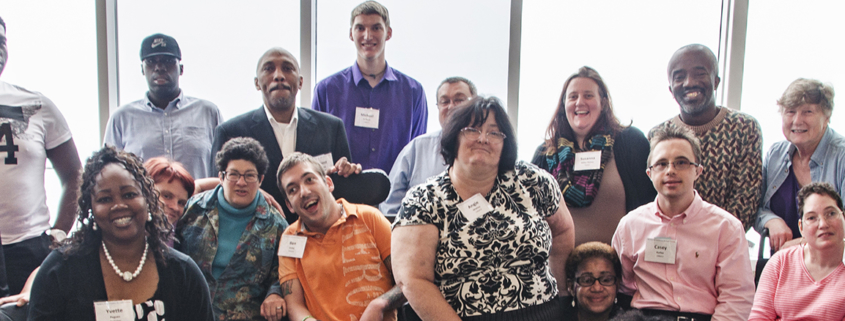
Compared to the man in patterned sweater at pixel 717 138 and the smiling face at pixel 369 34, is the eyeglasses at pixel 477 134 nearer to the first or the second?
the man in patterned sweater at pixel 717 138

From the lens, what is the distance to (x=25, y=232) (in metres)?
2.05

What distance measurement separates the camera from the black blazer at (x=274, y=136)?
2.54 meters

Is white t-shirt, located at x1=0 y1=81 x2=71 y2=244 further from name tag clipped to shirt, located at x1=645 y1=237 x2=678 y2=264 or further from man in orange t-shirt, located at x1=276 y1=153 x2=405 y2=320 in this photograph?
name tag clipped to shirt, located at x1=645 y1=237 x2=678 y2=264

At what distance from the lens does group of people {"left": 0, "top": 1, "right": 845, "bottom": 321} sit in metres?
1.41

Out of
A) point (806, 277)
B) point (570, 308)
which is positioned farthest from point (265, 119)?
point (806, 277)

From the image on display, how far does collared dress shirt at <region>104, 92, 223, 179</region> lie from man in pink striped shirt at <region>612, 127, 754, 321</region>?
263cm

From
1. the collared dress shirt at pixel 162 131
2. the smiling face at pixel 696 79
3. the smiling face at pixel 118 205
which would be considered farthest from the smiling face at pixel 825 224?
the collared dress shirt at pixel 162 131

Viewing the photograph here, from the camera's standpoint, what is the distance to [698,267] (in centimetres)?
199

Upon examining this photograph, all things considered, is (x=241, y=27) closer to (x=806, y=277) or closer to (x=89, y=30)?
(x=89, y=30)

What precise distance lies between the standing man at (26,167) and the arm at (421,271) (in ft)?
4.53

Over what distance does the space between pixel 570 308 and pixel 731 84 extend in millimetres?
2839

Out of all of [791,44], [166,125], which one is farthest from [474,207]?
A: [791,44]

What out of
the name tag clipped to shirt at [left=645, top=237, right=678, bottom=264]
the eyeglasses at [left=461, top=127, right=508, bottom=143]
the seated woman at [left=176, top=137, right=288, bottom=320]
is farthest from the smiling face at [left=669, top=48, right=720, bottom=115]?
the seated woman at [left=176, top=137, right=288, bottom=320]

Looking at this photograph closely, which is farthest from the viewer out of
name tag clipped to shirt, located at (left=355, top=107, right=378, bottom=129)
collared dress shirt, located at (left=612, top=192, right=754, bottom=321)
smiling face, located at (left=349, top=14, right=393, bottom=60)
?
name tag clipped to shirt, located at (left=355, top=107, right=378, bottom=129)
